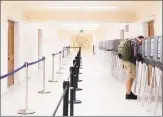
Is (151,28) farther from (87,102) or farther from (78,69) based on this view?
(87,102)

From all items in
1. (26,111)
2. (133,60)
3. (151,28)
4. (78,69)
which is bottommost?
(26,111)

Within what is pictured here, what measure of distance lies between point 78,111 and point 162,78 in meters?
1.62

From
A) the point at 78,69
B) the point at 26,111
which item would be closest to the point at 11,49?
the point at 78,69

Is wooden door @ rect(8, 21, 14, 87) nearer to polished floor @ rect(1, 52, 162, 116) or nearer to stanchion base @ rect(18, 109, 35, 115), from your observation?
polished floor @ rect(1, 52, 162, 116)

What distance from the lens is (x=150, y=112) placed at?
17.1 ft

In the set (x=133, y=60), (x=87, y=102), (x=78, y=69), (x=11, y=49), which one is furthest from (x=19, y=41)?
(x=133, y=60)

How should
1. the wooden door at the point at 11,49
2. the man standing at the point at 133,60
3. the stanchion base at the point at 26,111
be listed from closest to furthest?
the stanchion base at the point at 26,111 → the man standing at the point at 133,60 → the wooden door at the point at 11,49

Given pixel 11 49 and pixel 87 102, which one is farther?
pixel 11 49

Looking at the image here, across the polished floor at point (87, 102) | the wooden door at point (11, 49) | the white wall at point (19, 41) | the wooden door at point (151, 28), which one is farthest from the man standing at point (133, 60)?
the wooden door at point (11, 49)

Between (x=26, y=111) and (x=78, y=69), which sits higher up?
(x=78, y=69)

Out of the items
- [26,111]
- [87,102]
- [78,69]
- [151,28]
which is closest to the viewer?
[26,111]

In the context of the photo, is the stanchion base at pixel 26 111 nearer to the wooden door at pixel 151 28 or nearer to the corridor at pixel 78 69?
the corridor at pixel 78 69

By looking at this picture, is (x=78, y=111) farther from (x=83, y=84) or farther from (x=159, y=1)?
(x=159, y=1)

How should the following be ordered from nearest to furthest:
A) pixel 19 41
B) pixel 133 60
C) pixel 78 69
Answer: pixel 133 60 → pixel 78 69 → pixel 19 41
